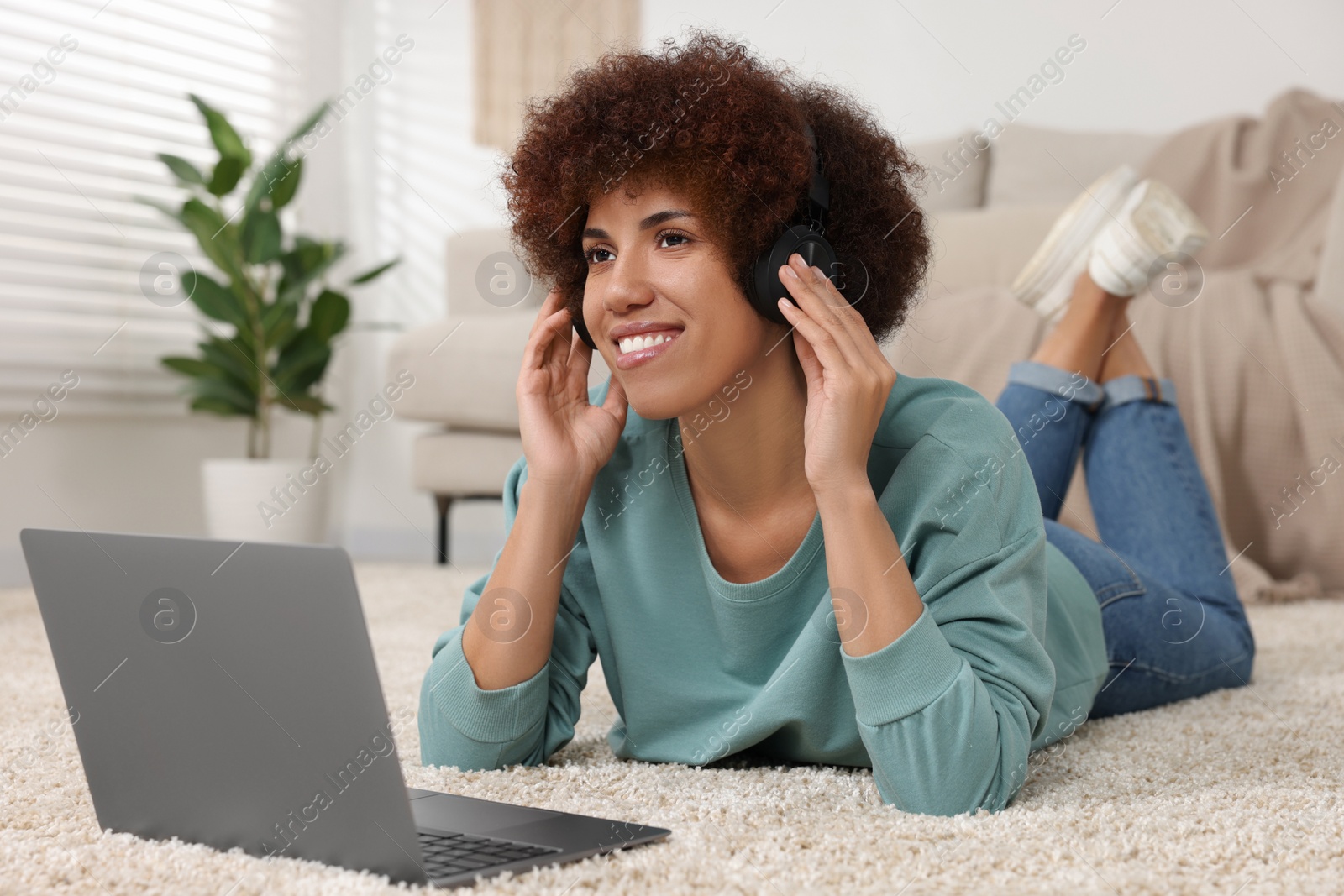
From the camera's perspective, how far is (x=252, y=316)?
302cm

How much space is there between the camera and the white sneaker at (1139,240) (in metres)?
1.53

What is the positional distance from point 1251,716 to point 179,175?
2.63 metres

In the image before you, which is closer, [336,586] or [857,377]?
[336,586]

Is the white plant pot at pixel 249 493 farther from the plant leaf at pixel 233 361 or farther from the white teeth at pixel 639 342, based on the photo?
the white teeth at pixel 639 342

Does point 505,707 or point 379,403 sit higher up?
point 505,707

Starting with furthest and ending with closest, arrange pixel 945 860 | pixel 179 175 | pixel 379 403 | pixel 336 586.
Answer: pixel 379 403, pixel 179 175, pixel 945 860, pixel 336 586

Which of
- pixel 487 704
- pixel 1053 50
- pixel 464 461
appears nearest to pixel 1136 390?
pixel 487 704

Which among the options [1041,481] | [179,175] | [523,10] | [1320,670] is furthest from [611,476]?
[523,10]

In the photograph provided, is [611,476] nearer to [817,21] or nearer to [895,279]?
[895,279]

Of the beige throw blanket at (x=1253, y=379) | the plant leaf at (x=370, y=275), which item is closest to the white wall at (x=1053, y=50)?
the beige throw blanket at (x=1253, y=379)

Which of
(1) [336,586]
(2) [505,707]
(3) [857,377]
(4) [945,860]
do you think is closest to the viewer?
(1) [336,586]

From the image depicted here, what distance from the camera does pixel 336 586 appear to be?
589 mm

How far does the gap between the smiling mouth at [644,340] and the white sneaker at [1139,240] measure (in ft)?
2.95

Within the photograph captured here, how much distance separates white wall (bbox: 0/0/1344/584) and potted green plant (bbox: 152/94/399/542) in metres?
0.31
